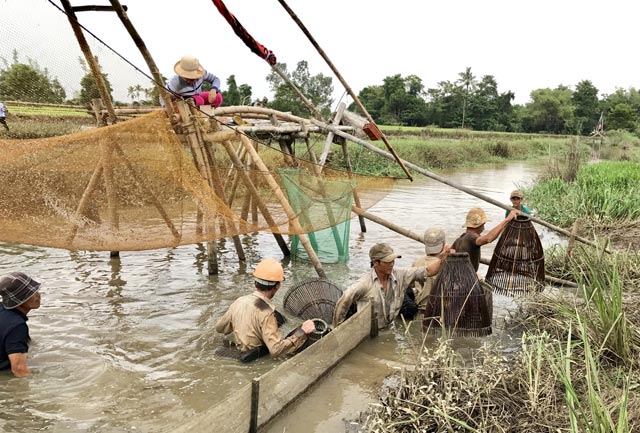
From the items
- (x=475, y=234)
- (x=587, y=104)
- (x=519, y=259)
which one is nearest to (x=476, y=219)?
(x=475, y=234)

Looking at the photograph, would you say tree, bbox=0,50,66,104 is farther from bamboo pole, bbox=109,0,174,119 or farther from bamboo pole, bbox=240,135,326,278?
bamboo pole, bbox=240,135,326,278

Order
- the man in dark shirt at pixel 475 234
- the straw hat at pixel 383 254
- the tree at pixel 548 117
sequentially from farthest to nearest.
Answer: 1. the tree at pixel 548 117
2. the man in dark shirt at pixel 475 234
3. the straw hat at pixel 383 254

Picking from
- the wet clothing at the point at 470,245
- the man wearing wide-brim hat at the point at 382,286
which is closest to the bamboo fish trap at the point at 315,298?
the man wearing wide-brim hat at the point at 382,286

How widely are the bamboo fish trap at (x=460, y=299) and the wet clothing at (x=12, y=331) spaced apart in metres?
2.69

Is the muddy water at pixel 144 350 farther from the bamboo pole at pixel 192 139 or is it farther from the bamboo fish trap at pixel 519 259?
the bamboo pole at pixel 192 139

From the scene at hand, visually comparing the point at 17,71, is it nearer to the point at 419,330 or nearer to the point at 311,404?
the point at 311,404

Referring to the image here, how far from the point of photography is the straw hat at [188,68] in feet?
18.0

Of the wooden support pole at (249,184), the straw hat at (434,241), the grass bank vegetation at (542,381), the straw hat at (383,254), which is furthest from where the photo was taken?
the wooden support pole at (249,184)

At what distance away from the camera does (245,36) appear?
14.7 ft

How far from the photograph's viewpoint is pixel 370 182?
6.24 meters

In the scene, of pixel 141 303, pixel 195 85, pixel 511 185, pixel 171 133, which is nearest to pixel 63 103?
pixel 171 133

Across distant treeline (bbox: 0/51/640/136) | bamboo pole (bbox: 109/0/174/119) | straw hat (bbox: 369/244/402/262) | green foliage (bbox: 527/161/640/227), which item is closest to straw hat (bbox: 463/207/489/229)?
straw hat (bbox: 369/244/402/262)

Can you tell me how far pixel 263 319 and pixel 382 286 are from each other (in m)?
1.15

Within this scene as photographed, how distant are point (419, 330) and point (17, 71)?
149 inches
